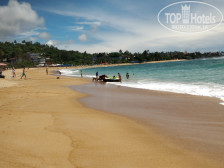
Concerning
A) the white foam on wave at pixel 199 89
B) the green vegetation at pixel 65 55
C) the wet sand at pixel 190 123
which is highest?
the green vegetation at pixel 65 55

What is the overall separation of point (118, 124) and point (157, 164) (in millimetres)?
2675

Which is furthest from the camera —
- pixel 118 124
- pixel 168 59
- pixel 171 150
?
pixel 168 59

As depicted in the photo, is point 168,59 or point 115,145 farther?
point 168,59

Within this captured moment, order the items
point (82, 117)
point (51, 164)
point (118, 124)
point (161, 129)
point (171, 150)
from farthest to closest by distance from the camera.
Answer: point (82, 117), point (118, 124), point (161, 129), point (171, 150), point (51, 164)

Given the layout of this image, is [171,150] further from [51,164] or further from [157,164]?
[51,164]

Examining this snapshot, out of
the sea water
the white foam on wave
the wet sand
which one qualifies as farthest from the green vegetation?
the wet sand

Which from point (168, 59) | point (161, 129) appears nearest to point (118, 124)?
point (161, 129)

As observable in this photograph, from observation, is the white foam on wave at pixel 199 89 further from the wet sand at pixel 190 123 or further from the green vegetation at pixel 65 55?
the green vegetation at pixel 65 55

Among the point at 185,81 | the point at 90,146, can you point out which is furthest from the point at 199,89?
the point at 90,146

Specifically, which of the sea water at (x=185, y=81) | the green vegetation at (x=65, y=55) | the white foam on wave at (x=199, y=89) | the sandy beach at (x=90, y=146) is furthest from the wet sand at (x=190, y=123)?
the green vegetation at (x=65, y=55)

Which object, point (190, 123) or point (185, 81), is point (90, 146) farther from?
point (185, 81)

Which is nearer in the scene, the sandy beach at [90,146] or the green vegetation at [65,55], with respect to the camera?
the sandy beach at [90,146]

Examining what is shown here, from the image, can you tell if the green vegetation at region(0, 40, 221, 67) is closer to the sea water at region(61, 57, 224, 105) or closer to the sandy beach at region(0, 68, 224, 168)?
the sea water at region(61, 57, 224, 105)

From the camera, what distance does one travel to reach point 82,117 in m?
6.84
